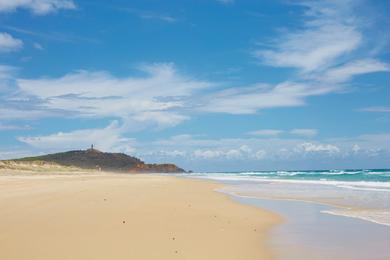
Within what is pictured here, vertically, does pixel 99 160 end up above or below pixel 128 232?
above

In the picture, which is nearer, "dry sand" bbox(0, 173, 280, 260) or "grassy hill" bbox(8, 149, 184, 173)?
"dry sand" bbox(0, 173, 280, 260)

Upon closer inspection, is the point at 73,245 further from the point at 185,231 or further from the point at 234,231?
the point at 234,231

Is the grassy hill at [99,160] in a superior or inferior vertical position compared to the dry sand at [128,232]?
superior

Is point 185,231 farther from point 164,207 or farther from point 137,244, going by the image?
point 164,207

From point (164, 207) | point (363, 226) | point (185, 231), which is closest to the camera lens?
point (185, 231)

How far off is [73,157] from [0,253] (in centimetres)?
11441

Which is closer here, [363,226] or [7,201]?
[363,226]

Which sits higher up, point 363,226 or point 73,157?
point 73,157

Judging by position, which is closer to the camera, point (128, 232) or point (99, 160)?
point (128, 232)

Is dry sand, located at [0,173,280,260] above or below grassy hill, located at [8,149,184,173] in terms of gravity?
below

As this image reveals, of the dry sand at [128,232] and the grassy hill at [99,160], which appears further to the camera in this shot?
the grassy hill at [99,160]

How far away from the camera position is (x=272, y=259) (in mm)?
7512

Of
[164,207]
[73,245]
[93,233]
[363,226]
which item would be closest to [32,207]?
[164,207]

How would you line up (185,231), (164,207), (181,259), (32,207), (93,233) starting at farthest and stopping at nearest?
(164,207) → (32,207) → (185,231) → (93,233) → (181,259)
